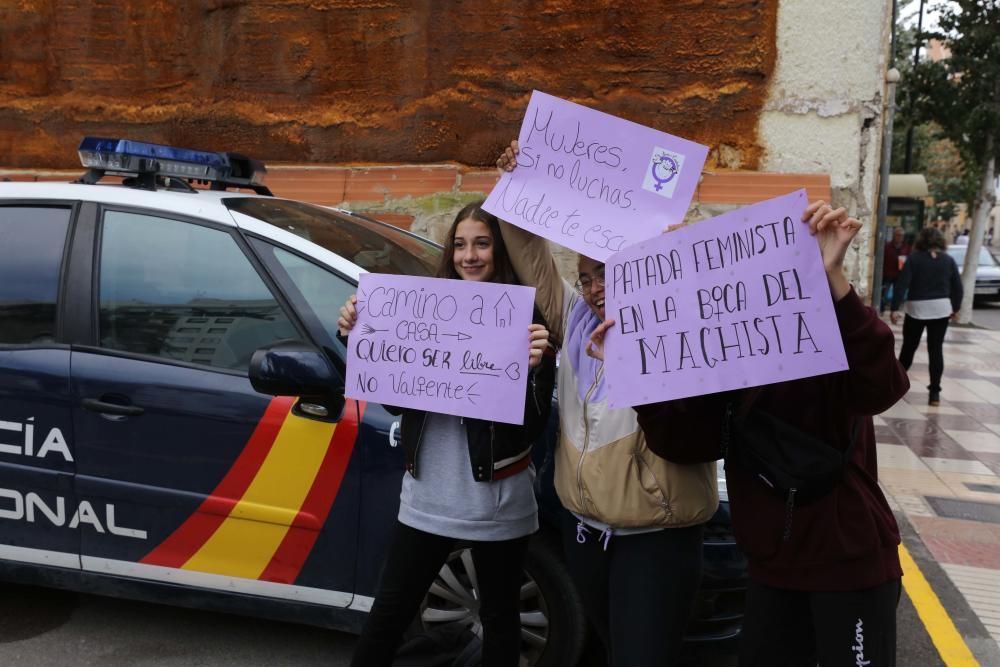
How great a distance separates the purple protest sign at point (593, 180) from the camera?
2.35 meters

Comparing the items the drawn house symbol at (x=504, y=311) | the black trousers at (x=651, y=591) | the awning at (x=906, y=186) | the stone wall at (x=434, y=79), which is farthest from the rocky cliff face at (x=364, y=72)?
the awning at (x=906, y=186)

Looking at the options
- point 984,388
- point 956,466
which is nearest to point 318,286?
point 956,466

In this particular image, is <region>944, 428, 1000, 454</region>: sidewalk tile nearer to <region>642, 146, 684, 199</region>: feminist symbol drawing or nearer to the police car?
the police car

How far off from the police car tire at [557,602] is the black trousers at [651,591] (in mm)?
627

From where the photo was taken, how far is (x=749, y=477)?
2086 mm

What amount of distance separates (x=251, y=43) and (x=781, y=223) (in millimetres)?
6974

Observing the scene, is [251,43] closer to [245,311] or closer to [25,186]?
[25,186]

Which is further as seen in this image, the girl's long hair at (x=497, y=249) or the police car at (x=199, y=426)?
the police car at (x=199, y=426)

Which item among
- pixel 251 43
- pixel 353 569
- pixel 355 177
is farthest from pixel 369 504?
pixel 251 43

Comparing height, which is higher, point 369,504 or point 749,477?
point 749,477

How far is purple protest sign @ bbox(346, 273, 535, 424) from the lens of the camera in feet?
7.82

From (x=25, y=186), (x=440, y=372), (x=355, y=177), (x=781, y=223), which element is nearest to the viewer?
(x=781, y=223)

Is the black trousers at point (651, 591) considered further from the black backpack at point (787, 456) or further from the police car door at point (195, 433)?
the police car door at point (195, 433)

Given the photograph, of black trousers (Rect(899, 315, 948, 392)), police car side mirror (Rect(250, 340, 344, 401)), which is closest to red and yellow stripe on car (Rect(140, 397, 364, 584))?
police car side mirror (Rect(250, 340, 344, 401))
